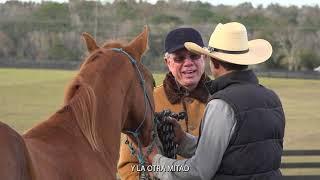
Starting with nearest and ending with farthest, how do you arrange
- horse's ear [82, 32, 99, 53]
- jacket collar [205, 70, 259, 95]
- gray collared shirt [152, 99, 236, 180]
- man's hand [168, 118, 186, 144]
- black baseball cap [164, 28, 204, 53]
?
gray collared shirt [152, 99, 236, 180] < jacket collar [205, 70, 259, 95] < horse's ear [82, 32, 99, 53] < man's hand [168, 118, 186, 144] < black baseball cap [164, 28, 204, 53]

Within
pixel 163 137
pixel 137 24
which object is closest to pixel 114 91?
pixel 163 137

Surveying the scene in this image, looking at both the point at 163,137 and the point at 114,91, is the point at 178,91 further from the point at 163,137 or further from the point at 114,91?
the point at 114,91

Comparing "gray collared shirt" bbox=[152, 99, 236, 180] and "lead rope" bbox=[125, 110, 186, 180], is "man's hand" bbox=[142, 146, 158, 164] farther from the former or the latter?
"gray collared shirt" bbox=[152, 99, 236, 180]

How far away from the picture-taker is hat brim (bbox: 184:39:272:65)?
8.25 ft

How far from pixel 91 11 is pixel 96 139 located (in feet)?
301

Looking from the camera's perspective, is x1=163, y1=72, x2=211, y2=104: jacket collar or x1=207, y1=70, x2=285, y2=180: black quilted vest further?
x1=163, y1=72, x2=211, y2=104: jacket collar

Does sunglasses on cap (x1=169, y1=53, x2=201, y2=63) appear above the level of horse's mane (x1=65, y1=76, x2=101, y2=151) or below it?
above

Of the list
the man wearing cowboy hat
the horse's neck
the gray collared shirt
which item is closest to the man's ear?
the man wearing cowboy hat

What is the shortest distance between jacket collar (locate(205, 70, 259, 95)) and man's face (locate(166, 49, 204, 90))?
0.82 m

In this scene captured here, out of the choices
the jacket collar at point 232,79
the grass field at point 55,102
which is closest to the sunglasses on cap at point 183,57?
the jacket collar at point 232,79

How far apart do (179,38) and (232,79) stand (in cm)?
90

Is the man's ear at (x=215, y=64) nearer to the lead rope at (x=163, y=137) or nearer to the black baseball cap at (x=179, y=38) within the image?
the lead rope at (x=163, y=137)

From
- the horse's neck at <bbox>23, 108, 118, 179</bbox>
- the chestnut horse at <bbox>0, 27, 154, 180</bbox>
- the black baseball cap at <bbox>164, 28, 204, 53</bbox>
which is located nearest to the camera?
the chestnut horse at <bbox>0, 27, 154, 180</bbox>

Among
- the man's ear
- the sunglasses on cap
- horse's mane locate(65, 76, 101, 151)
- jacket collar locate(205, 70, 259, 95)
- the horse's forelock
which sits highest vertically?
the horse's forelock
